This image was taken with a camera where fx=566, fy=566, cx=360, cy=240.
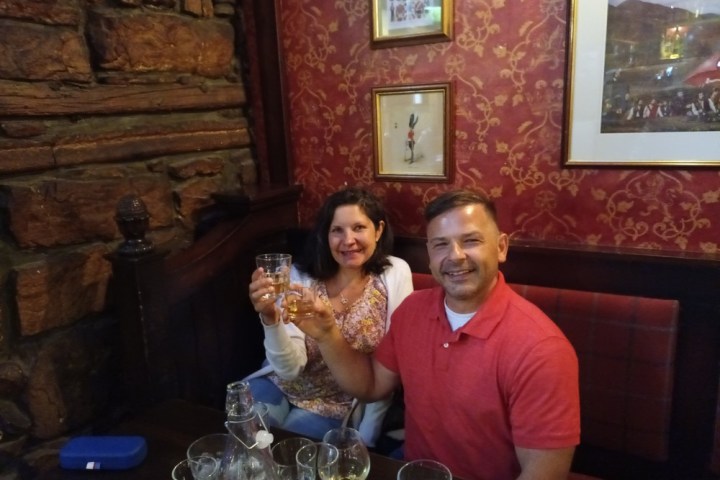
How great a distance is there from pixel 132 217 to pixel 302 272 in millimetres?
592

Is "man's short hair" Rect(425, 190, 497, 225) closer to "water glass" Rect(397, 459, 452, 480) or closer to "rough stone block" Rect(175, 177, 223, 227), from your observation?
"water glass" Rect(397, 459, 452, 480)

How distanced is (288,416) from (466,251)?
35.1 inches

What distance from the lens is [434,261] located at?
4.31 ft

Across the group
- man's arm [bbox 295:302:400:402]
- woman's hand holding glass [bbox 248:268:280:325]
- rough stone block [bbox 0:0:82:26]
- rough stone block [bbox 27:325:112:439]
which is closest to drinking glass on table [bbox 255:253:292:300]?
woman's hand holding glass [bbox 248:268:280:325]

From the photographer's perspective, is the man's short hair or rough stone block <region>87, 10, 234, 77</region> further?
rough stone block <region>87, 10, 234, 77</region>

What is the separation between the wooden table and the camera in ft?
3.82

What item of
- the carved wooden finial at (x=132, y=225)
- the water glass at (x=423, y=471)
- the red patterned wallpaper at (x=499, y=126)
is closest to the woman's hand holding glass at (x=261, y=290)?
the carved wooden finial at (x=132, y=225)

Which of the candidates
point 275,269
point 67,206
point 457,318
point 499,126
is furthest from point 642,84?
point 67,206

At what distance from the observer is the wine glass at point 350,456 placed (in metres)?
1.10

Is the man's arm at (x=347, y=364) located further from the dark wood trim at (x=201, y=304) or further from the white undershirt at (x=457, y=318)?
the dark wood trim at (x=201, y=304)

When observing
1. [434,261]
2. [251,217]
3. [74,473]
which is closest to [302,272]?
[251,217]

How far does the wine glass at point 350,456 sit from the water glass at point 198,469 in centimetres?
23

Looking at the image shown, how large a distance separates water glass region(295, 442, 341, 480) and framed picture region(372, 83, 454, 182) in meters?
1.13

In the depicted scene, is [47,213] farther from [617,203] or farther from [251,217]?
[617,203]
